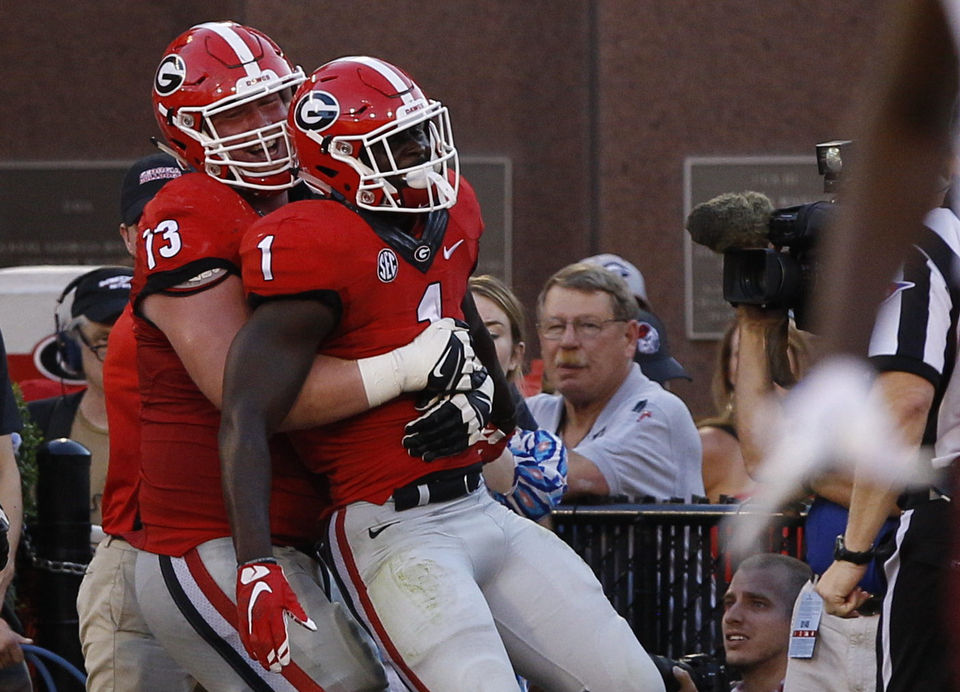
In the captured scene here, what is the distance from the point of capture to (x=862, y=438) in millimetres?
1405

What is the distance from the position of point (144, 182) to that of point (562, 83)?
6.15 m

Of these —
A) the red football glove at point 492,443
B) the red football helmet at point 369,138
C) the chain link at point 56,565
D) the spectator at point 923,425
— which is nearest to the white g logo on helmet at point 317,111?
the red football helmet at point 369,138

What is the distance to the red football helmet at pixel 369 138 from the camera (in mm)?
3418

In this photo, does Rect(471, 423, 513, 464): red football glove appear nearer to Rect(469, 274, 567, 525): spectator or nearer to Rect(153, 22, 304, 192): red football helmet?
Rect(469, 274, 567, 525): spectator

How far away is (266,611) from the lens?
3.06m

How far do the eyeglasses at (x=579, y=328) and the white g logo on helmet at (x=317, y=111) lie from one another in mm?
2416

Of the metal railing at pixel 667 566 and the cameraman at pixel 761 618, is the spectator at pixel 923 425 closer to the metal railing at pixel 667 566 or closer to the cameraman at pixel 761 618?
the cameraman at pixel 761 618

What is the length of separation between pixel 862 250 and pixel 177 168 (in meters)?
3.23

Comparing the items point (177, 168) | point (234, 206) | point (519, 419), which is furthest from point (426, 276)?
point (519, 419)

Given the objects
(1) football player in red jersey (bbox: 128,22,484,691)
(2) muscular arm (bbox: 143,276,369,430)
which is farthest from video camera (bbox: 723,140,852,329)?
(2) muscular arm (bbox: 143,276,369,430)

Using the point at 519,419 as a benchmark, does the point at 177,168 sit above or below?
above

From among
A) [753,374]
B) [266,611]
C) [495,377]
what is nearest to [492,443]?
[495,377]

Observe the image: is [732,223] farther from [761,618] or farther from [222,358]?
[222,358]

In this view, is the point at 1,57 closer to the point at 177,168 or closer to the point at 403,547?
the point at 177,168
